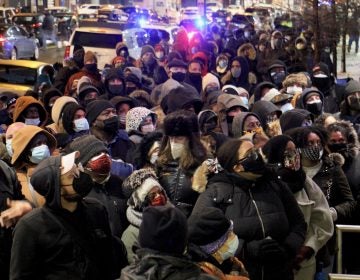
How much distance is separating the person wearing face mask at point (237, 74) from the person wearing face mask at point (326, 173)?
656cm

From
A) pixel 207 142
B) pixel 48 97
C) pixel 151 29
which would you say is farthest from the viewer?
pixel 151 29

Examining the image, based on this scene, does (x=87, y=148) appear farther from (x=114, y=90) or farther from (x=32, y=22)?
(x=32, y=22)

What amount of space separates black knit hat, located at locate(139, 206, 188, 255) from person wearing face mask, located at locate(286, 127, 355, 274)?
2.56 meters

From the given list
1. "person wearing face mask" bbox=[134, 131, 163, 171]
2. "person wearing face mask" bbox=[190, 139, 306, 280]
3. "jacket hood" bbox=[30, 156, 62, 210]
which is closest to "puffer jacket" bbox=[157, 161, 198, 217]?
"person wearing face mask" bbox=[134, 131, 163, 171]

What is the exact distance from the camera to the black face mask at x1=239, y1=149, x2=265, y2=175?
15.5 ft

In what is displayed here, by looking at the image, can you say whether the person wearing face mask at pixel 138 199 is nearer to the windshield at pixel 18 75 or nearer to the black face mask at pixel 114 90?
the black face mask at pixel 114 90

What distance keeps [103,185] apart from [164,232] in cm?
199

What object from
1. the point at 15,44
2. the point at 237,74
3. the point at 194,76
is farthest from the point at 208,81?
the point at 15,44

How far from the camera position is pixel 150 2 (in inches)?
2758

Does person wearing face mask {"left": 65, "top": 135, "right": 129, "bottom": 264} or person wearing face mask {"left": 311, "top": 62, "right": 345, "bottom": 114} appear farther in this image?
person wearing face mask {"left": 311, "top": 62, "right": 345, "bottom": 114}

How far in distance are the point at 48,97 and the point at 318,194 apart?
5128 millimetres

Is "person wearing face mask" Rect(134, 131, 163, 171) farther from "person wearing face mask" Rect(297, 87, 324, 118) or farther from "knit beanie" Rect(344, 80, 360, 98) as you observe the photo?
"knit beanie" Rect(344, 80, 360, 98)

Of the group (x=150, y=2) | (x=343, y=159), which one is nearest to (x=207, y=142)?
(x=343, y=159)

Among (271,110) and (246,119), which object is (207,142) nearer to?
(246,119)
